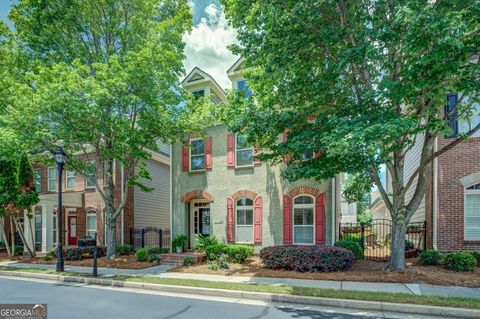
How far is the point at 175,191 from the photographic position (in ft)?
54.1

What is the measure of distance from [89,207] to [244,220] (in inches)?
415

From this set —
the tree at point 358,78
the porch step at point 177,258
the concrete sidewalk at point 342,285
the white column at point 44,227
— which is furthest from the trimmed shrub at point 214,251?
the white column at point 44,227

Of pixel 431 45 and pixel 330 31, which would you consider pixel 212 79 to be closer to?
pixel 330 31

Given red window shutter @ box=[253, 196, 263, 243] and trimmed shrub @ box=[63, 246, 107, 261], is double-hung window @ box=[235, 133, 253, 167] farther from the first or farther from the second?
trimmed shrub @ box=[63, 246, 107, 261]

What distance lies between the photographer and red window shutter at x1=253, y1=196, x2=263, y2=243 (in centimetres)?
1416

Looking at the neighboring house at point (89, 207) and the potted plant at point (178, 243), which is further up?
the neighboring house at point (89, 207)

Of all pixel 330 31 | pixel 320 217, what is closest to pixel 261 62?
pixel 330 31

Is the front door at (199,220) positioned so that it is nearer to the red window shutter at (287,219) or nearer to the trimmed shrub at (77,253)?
the red window shutter at (287,219)

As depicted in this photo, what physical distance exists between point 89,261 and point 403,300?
1369 centimetres

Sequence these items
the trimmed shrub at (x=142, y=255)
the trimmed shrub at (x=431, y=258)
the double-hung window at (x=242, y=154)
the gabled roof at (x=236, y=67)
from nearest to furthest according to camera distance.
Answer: the trimmed shrub at (x=431, y=258) → the trimmed shrub at (x=142, y=255) → the double-hung window at (x=242, y=154) → the gabled roof at (x=236, y=67)

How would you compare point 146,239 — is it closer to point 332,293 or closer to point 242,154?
point 242,154

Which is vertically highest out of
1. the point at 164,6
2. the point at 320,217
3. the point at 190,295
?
the point at 164,6

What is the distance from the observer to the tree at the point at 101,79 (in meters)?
12.1

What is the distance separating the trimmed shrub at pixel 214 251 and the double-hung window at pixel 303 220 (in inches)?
132
